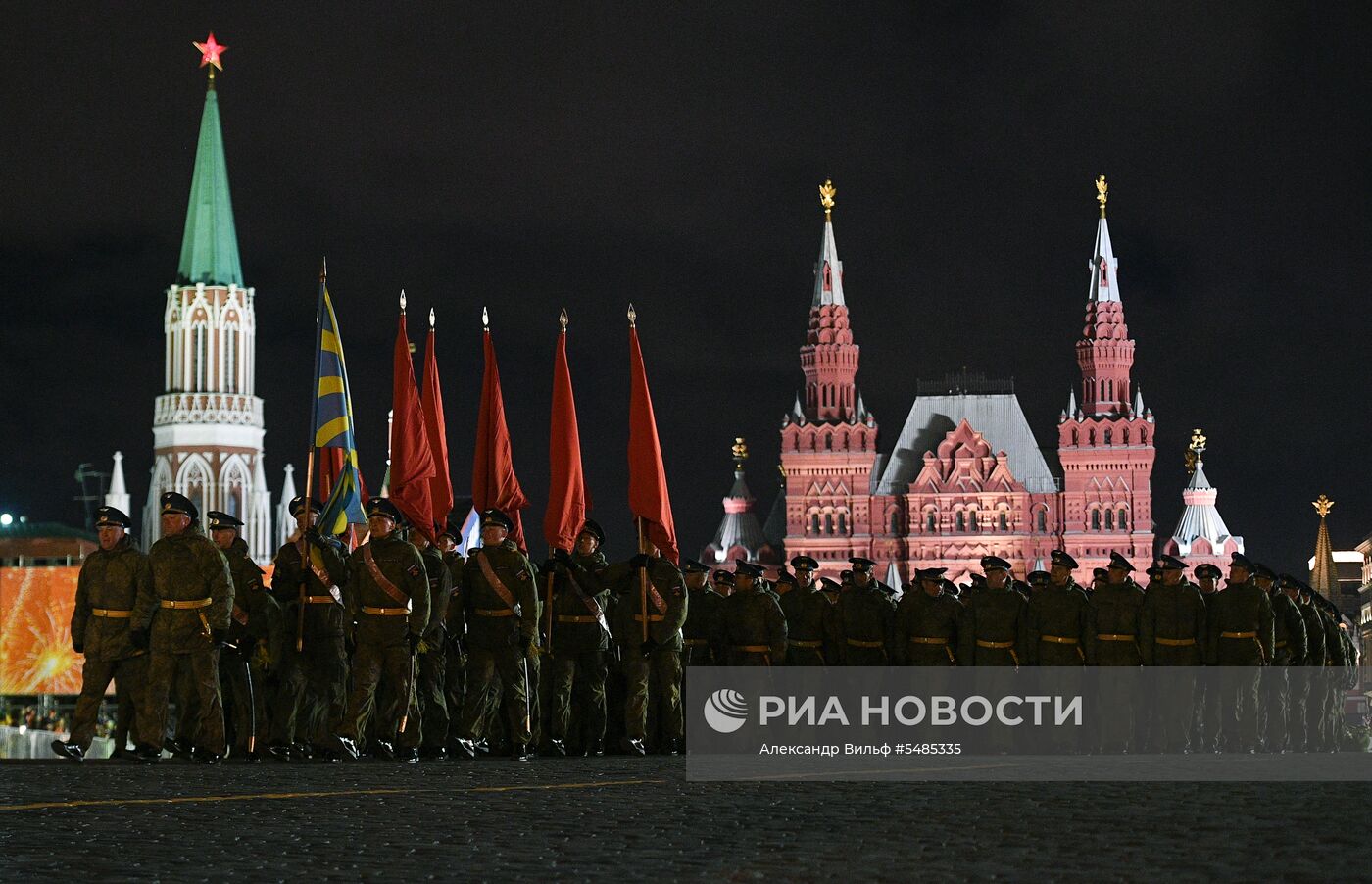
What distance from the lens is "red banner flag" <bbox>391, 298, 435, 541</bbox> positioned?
1919cm

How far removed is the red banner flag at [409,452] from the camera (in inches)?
755

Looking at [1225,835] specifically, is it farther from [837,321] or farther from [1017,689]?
→ [837,321]

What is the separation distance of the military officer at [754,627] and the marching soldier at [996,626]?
1.54 metres

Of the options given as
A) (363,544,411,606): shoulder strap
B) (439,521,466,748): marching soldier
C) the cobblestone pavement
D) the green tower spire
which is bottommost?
the cobblestone pavement

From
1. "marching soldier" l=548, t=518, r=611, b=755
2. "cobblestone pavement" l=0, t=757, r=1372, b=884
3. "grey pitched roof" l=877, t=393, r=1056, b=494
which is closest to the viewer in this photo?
"cobblestone pavement" l=0, t=757, r=1372, b=884

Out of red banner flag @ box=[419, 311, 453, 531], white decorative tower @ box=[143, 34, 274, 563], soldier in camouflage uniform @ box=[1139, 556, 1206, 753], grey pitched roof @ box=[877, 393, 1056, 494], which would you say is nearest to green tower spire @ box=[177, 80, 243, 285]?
white decorative tower @ box=[143, 34, 274, 563]

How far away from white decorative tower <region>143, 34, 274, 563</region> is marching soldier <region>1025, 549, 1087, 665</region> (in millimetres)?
88989

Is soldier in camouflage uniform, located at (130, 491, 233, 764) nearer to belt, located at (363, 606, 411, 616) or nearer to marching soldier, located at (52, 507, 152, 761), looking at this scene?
→ marching soldier, located at (52, 507, 152, 761)

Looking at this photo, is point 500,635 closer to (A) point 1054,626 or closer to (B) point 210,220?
(A) point 1054,626

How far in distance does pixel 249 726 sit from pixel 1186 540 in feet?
328

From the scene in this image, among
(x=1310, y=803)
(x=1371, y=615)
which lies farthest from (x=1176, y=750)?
(x=1371, y=615)

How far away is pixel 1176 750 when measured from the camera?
19.0 m

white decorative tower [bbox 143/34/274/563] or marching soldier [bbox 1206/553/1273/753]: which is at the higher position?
white decorative tower [bbox 143/34/274/563]

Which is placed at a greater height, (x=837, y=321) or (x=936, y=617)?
(x=837, y=321)
